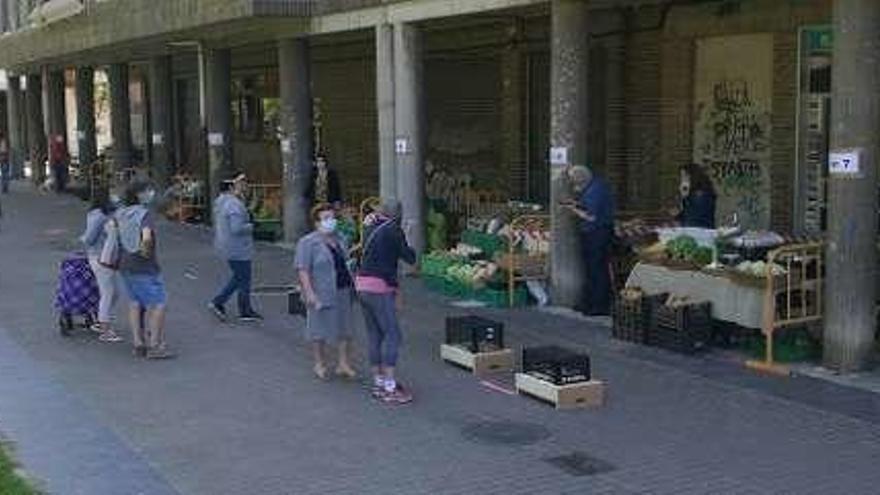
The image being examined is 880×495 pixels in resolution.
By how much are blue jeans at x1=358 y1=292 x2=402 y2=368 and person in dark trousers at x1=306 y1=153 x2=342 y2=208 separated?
1083 centimetres

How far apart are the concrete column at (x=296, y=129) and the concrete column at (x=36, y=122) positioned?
21789 millimetres

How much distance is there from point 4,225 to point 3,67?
16036 millimetres

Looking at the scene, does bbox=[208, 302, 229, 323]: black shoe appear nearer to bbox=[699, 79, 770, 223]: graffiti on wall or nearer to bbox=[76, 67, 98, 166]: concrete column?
bbox=[699, 79, 770, 223]: graffiti on wall

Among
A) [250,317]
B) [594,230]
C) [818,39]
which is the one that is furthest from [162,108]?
[818,39]

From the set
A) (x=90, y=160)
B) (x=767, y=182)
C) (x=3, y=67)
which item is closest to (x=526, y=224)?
(x=767, y=182)

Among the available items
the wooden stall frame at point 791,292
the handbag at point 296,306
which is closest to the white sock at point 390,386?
the wooden stall frame at point 791,292

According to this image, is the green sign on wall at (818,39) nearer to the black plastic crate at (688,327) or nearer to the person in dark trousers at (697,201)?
the person in dark trousers at (697,201)

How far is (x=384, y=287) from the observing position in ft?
33.8

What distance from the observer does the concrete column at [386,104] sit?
17.6m

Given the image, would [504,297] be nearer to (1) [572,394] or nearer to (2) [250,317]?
(2) [250,317]

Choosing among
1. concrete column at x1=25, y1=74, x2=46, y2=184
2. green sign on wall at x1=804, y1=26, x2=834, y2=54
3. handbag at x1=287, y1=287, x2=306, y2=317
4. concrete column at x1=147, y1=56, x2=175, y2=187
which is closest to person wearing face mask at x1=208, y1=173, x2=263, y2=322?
handbag at x1=287, y1=287, x2=306, y2=317

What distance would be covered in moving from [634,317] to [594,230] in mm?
1589

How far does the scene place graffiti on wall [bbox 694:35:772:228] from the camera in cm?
1592

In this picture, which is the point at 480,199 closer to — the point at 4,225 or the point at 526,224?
the point at 526,224
